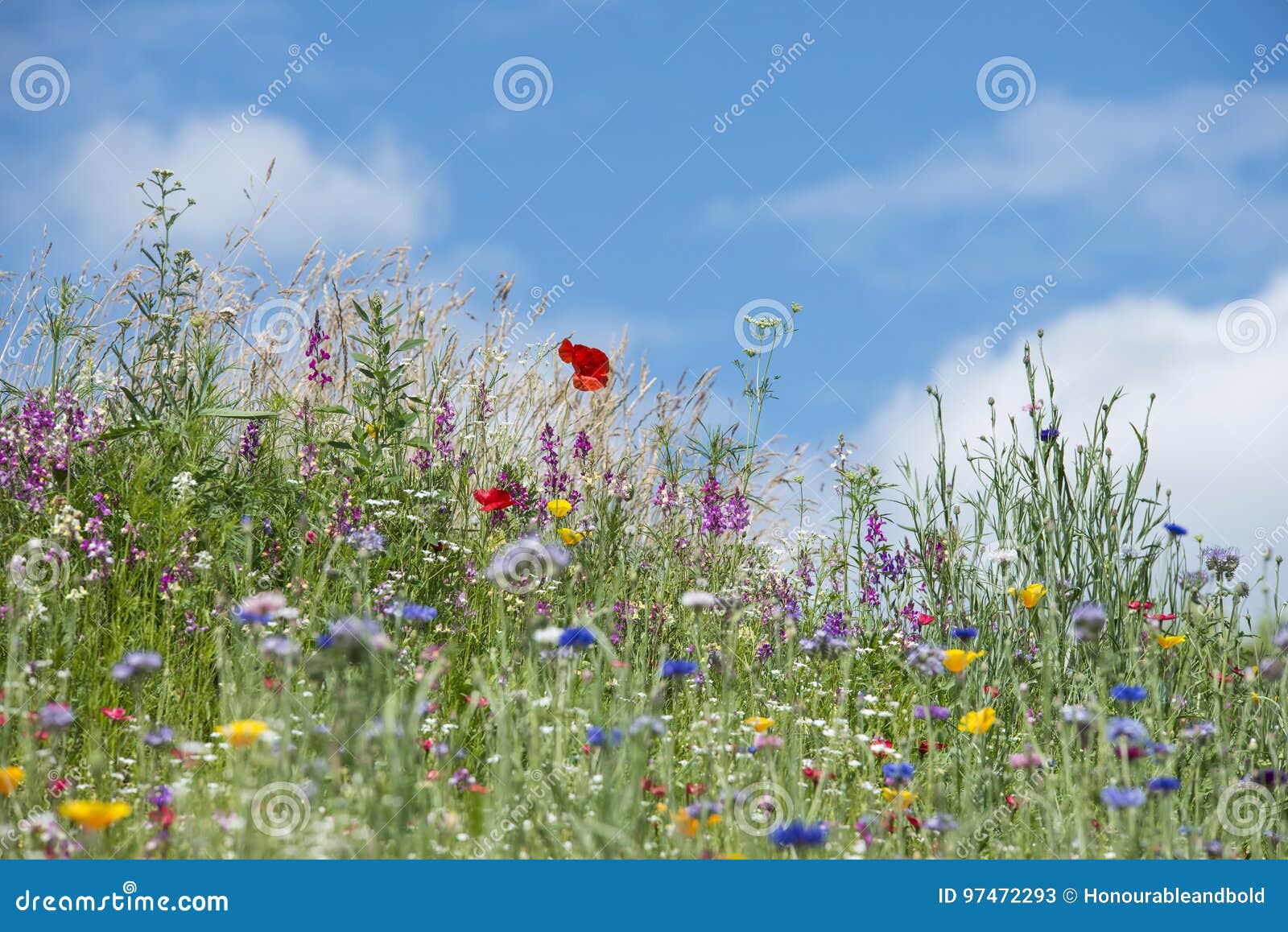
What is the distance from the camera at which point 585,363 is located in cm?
473

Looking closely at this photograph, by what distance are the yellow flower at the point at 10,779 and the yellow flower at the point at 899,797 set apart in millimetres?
1914

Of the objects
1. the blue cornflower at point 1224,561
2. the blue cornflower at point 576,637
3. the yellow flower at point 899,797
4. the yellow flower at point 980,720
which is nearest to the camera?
the blue cornflower at point 576,637

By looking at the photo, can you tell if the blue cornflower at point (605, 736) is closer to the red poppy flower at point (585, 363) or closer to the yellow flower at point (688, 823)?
the yellow flower at point (688, 823)

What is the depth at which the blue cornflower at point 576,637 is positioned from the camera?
2186 mm

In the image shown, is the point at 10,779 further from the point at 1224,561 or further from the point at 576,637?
the point at 1224,561

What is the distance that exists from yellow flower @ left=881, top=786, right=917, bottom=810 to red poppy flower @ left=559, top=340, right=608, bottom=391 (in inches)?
98.2

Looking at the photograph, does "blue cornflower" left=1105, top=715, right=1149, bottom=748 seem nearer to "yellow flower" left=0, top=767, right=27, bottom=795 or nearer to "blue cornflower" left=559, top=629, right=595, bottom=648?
"blue cornflower" left=559, top=629, right=595, bottom=648

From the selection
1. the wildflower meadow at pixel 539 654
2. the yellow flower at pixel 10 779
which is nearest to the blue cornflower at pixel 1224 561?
the wildflower meadow at pixel 539 654

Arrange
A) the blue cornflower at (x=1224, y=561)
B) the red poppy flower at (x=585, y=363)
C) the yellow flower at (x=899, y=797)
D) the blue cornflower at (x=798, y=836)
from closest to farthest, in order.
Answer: the blue cornflower at (x=798, y=836) < the yellow flower at (x=899, y=797) < the blue cornflower at (x=1224, y=561) < the red poppy flower at (x=585, y=363)

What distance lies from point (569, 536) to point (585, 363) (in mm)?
1162

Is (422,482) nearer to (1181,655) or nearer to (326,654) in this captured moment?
(326,654)

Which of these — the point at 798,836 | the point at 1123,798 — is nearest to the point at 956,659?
the point at 1123,798
